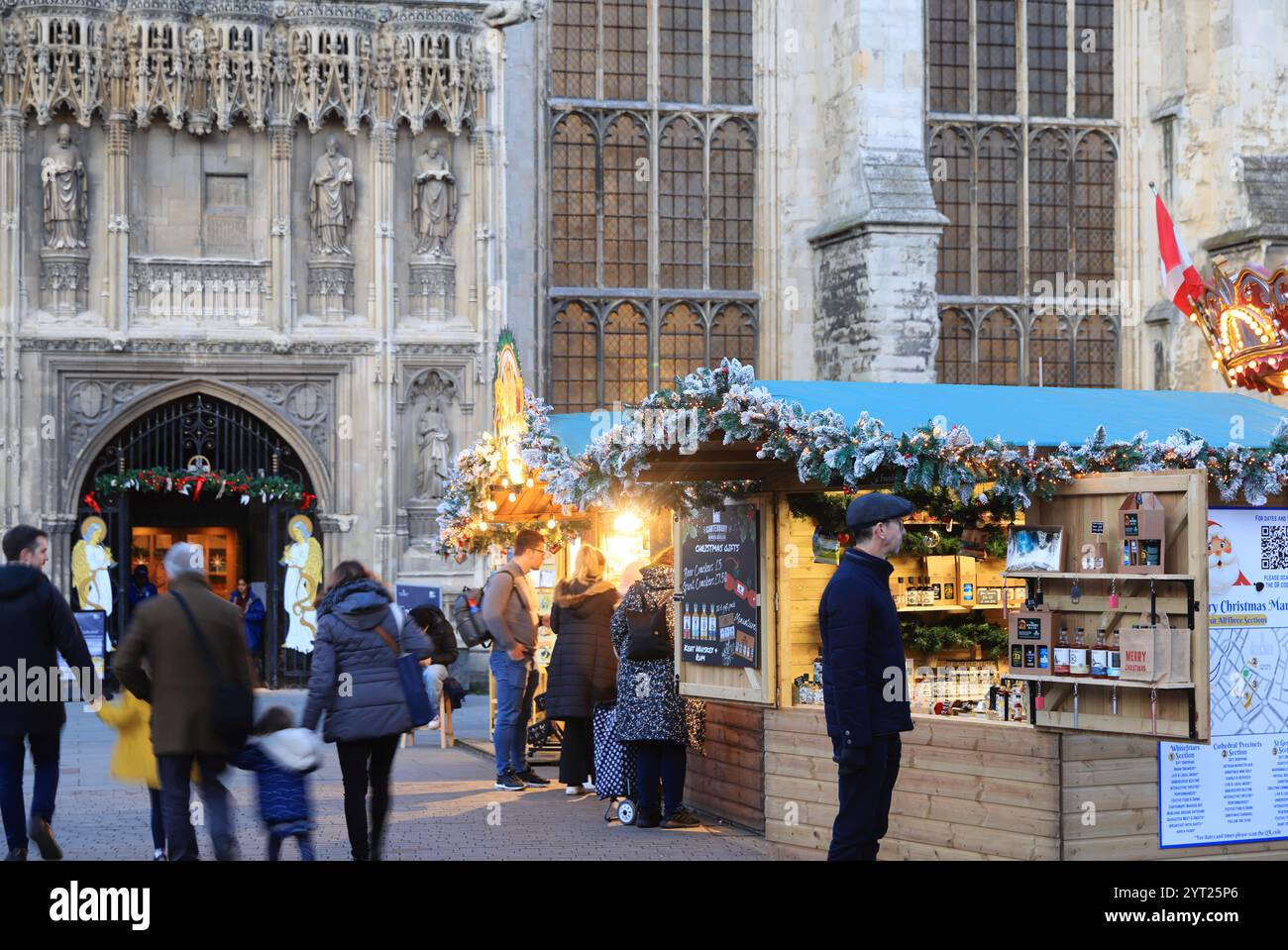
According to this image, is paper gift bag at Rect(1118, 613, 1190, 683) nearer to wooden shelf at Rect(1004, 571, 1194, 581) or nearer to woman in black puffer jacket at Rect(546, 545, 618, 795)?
wooden shelf at Rect(1004, 571, 1194, 581)

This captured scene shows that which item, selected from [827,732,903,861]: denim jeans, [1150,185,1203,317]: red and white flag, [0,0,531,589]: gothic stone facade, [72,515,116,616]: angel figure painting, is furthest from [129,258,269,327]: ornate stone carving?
[827,732,903,861]: denim jeans

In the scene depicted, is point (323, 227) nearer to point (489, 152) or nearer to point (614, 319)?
point (489, 152)

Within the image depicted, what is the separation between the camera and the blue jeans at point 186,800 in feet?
24.4

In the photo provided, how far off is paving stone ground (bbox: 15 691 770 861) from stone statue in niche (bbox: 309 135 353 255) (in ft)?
24.8

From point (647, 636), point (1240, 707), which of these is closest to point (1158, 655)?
point (1240, 707)

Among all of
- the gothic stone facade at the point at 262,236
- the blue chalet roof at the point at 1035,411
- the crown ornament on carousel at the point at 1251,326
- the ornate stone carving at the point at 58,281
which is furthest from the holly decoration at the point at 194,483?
the crown ornament on carousel at the point at 1251,326

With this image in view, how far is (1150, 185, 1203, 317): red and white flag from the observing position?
1827cm

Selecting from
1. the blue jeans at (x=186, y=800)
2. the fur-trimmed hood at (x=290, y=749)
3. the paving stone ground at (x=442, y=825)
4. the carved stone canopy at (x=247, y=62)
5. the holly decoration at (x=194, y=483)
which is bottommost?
the paving stone ground at (x=442, y=825)

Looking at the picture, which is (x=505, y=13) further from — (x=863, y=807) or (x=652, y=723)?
(x=863, y=807)

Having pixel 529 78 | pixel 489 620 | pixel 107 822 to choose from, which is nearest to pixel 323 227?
pixel 529 78

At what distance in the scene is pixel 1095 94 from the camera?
76.6 ft

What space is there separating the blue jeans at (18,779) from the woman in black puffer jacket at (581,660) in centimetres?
376

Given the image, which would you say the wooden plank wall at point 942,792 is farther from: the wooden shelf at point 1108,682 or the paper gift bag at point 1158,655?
the paper gift bag at point 1158,655

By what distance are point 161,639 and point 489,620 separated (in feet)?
15.4
